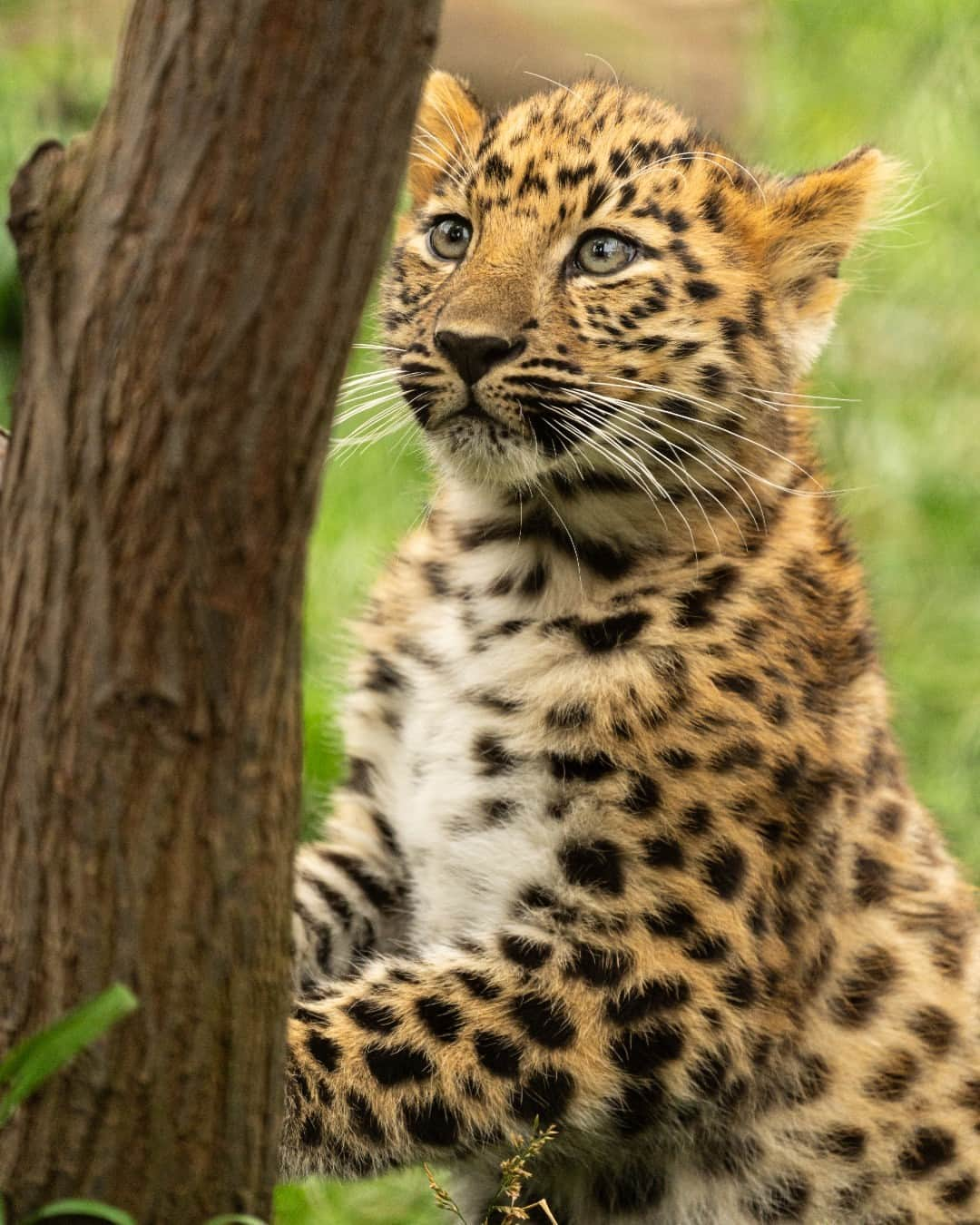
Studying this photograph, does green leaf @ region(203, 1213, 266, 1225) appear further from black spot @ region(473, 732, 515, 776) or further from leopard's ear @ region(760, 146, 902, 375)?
leopard's ear @ region(760, 146, 902, 375)

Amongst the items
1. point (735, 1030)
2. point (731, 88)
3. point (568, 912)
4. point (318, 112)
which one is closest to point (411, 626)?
point (568, 912)

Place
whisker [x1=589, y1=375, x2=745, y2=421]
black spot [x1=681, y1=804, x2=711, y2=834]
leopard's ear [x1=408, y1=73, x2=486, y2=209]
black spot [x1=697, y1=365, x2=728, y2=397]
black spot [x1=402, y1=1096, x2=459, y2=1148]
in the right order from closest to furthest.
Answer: black spot [x1=402, y1=1096, x2=459, y2=1148] → black spot [x1=681, y1=804, x2=711, y2=834] → whisker [x1=589, y1=375, x2=745, y2=421] → black spot [x1=697, y1=365, x2=728, y2=397] → leopard's ear [x1=408, y1=73, x2=486, y2=209]

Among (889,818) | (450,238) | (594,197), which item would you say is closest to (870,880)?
(889,818)

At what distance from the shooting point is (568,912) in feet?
14.4

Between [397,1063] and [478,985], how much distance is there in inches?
10.0

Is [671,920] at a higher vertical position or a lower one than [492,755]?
lower

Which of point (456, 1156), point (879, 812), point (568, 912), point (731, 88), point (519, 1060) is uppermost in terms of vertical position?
point (731, 88)

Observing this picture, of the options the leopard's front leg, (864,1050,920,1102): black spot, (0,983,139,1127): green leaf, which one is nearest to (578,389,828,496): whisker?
the leopard's front leg

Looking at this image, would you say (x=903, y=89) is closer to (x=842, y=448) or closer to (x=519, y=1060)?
(x=842, y=448)

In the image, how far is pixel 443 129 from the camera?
5.16 m

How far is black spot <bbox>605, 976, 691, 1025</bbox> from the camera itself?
4.29 metres

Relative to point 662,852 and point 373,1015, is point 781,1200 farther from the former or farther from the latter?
point 373,1015

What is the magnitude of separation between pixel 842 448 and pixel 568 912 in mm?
5639

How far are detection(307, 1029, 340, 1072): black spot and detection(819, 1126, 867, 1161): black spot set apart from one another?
1.27 meters
